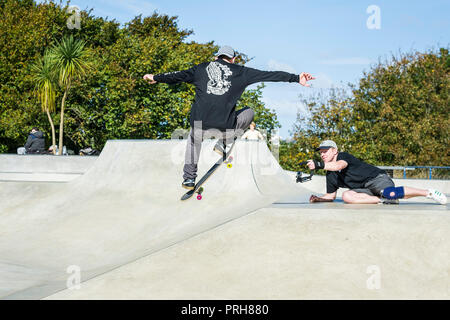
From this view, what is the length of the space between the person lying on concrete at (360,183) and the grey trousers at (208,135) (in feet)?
3.50

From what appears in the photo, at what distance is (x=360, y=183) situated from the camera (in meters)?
6.47

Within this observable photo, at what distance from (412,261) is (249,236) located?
1660mm

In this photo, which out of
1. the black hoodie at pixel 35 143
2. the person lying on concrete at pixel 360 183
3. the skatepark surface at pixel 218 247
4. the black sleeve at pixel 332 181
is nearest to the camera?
the skatepark surface at pixel 218 247

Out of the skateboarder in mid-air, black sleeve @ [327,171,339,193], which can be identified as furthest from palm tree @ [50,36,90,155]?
black sleeve @ [327,171,339,193]

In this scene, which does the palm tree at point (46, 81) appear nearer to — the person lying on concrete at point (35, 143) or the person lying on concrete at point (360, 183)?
the person lying on concrete at point (35, 143)

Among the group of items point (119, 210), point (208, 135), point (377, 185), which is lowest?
point (119, 210)

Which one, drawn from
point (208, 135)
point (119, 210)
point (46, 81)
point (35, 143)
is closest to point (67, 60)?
point (46, 81)

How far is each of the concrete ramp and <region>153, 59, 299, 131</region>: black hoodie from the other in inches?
54.5

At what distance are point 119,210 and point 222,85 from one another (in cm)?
310

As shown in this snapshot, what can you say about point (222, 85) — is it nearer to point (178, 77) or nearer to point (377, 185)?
point (178, 77)

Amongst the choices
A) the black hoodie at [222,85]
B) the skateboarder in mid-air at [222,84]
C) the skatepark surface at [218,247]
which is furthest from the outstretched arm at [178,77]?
the skatepark surface at [218,247]

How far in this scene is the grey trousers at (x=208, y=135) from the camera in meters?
5.79
